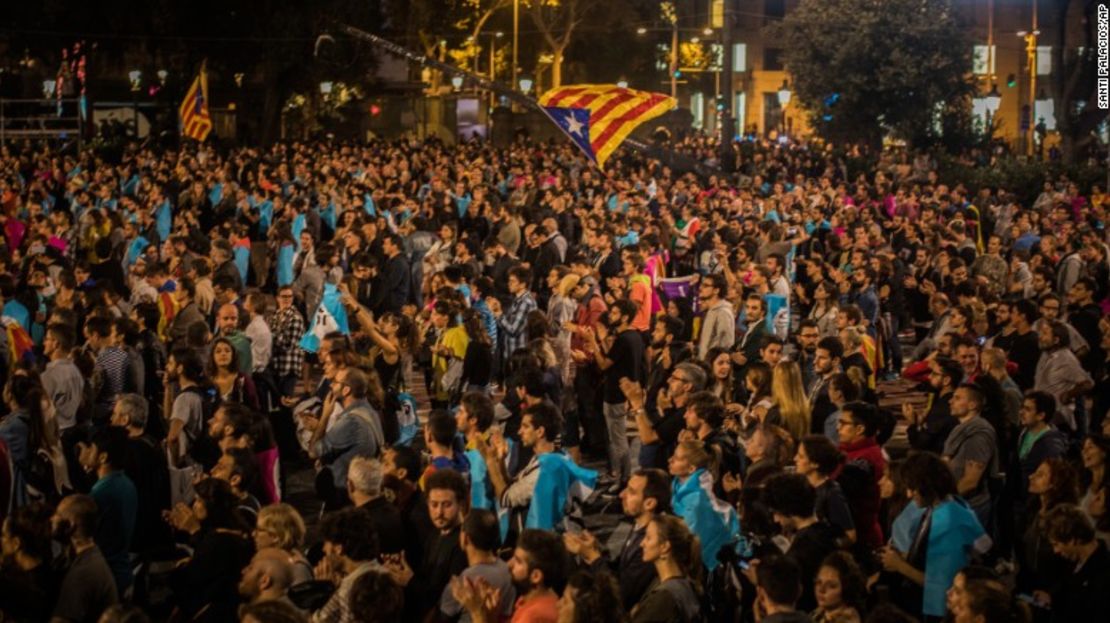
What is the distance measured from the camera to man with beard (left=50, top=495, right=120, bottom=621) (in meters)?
6.75

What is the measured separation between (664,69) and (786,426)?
63179 mm

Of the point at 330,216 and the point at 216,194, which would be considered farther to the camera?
the point at 216,194

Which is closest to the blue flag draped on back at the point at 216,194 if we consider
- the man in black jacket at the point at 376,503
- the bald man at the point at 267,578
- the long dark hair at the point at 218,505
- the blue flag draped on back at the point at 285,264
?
the blue flag draped on back at the point at 285,264

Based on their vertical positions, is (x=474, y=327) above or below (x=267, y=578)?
above

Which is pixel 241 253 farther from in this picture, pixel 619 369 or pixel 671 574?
pixel 671 574

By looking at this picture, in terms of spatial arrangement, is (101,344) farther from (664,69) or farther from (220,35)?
(664,69)

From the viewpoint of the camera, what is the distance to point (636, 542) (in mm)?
7023

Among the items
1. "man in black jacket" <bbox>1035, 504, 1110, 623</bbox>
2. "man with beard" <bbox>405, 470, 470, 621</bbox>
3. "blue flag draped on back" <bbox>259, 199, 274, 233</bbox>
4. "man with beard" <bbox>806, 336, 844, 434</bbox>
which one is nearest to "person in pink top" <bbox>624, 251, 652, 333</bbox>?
"man with beard" <bbox>806, 336, 844, 434</bbox>

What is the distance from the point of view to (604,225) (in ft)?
60.9

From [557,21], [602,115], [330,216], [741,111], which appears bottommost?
[330,216]

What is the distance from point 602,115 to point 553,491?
41.7 ft

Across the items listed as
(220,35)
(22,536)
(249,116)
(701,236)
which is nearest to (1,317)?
(22,536)

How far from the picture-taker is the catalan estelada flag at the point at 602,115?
19969 millimetres

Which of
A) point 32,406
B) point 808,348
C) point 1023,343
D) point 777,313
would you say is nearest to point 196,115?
point 777,313
